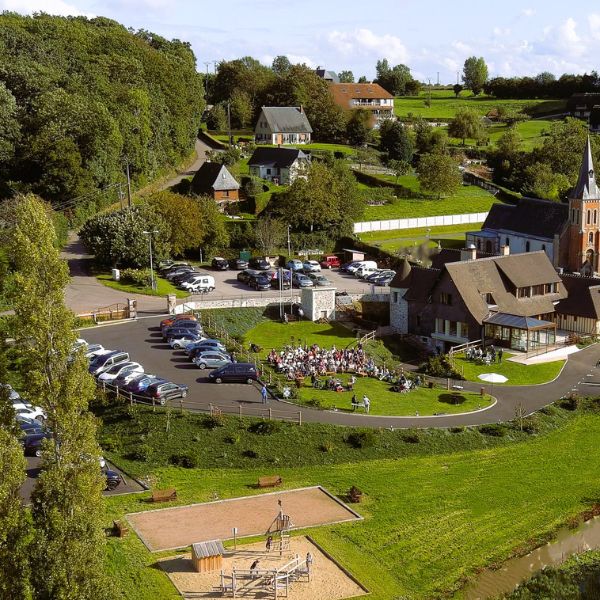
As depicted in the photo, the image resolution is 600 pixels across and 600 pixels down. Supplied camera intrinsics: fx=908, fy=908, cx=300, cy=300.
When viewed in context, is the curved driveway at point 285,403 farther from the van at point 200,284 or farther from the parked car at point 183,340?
the van at point 200,284

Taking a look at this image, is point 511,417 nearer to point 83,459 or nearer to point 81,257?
point 83,459

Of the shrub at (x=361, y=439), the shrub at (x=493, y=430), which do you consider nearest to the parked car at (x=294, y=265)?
the shrub at (x=493, y=430)

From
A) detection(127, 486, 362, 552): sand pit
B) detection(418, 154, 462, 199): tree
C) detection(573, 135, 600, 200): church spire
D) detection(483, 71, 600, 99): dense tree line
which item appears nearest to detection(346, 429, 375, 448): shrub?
detection(127, 486, 362, 552): sand pit

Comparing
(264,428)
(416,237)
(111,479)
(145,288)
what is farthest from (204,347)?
(416,237)

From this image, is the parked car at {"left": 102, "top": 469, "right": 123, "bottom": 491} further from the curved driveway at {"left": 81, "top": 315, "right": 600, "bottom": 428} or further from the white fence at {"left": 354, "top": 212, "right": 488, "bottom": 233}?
the white fence at {"left": 354, "top": 212, "right": 488, "bottom": 233}

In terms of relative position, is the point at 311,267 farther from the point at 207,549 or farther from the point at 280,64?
the point at 280,64

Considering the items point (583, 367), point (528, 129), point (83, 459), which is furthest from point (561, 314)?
point (528, 129)

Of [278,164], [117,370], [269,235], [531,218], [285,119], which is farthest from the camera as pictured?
[285,119]
